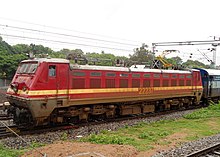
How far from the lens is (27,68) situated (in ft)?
42.4

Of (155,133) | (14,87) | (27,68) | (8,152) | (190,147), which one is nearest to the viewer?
(8,152)

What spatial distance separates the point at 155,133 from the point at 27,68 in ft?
22.8

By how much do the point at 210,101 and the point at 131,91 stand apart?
40.4 feet

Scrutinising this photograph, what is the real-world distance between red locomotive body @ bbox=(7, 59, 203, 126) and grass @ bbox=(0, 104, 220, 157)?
6.31 feet

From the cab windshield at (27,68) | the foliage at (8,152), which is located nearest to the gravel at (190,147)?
the foliage at (8,152)

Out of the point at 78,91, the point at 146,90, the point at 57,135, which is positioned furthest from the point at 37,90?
the point at 146,90

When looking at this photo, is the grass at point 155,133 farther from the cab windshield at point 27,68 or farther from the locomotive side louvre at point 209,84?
the locomotive side louvre at point 209,84

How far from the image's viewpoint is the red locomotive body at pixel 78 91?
39.6ft

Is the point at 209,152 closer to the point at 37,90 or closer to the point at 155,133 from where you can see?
the point at 155,133

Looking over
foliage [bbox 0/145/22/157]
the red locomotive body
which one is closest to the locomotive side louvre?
the red locomotive body

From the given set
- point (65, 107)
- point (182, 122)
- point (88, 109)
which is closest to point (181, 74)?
point (182, 122)

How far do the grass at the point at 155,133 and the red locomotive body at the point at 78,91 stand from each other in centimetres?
192

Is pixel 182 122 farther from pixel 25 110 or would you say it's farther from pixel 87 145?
pixel 25 110

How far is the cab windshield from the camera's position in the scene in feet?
40.6
